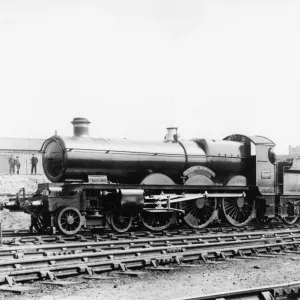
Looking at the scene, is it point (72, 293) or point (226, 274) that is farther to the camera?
point (226, 274)

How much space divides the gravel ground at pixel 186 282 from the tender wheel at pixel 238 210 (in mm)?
6524

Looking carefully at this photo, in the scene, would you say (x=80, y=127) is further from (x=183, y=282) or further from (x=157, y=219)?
(x=183, y=282)

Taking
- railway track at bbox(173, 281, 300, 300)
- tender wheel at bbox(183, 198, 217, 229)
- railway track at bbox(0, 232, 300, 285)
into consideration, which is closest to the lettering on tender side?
tender wheel at bbox(183, 198, 217, 229)

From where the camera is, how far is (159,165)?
635 inches

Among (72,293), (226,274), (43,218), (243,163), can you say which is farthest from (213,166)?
(72,293)

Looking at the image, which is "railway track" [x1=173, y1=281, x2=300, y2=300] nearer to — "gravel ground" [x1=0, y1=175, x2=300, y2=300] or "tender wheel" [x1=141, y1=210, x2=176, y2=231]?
"gravel ground" [x1=0, y1=175, x2=300, y2=300]

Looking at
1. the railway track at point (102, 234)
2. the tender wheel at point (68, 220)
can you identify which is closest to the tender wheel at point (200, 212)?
the railway track at point (102, 234)

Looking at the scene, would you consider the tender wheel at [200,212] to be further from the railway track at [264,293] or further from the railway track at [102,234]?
the railway track at [264,293]

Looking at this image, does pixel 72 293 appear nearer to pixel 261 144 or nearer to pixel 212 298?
pixel 212 298

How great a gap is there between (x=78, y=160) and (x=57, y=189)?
101 centimetres

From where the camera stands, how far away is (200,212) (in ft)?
55.6

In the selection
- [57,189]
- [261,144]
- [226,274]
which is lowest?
[226,274]

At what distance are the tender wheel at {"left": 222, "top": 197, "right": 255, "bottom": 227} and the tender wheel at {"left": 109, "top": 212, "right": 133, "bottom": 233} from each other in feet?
11.4

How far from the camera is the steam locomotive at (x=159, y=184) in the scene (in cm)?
1469
